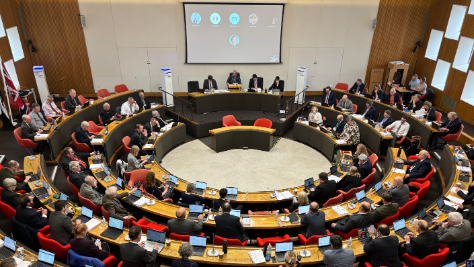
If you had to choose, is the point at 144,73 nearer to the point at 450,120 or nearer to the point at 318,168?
the point at 318,168

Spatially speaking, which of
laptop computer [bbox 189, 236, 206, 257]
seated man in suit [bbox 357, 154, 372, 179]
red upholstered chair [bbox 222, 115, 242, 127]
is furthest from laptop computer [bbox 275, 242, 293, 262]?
red upholstered chair [bbox 222, 115, 242, 127]

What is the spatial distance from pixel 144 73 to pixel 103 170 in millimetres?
7649

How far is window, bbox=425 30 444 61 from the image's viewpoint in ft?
44.7

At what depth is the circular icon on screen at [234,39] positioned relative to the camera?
538 inches

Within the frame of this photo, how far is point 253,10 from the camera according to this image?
1328 centimetres

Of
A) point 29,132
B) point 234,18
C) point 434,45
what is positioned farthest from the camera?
point 434,45

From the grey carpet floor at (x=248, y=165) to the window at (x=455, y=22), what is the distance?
8.06 m

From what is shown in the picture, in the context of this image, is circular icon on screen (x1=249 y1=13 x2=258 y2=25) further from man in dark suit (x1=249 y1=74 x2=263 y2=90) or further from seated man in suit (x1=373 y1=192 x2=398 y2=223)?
seated man in suit (x1=373 y1=192 x2=398 y2=223)

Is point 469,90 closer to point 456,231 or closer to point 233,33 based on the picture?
point 456,231

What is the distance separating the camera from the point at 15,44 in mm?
12438

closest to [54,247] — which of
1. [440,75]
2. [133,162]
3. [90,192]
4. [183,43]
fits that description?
[90,192]

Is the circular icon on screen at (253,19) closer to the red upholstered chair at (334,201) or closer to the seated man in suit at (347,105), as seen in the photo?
the seated man in suit at (347,105)

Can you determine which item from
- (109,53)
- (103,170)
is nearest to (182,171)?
(103,170)

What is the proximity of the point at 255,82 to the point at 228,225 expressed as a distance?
891cm
